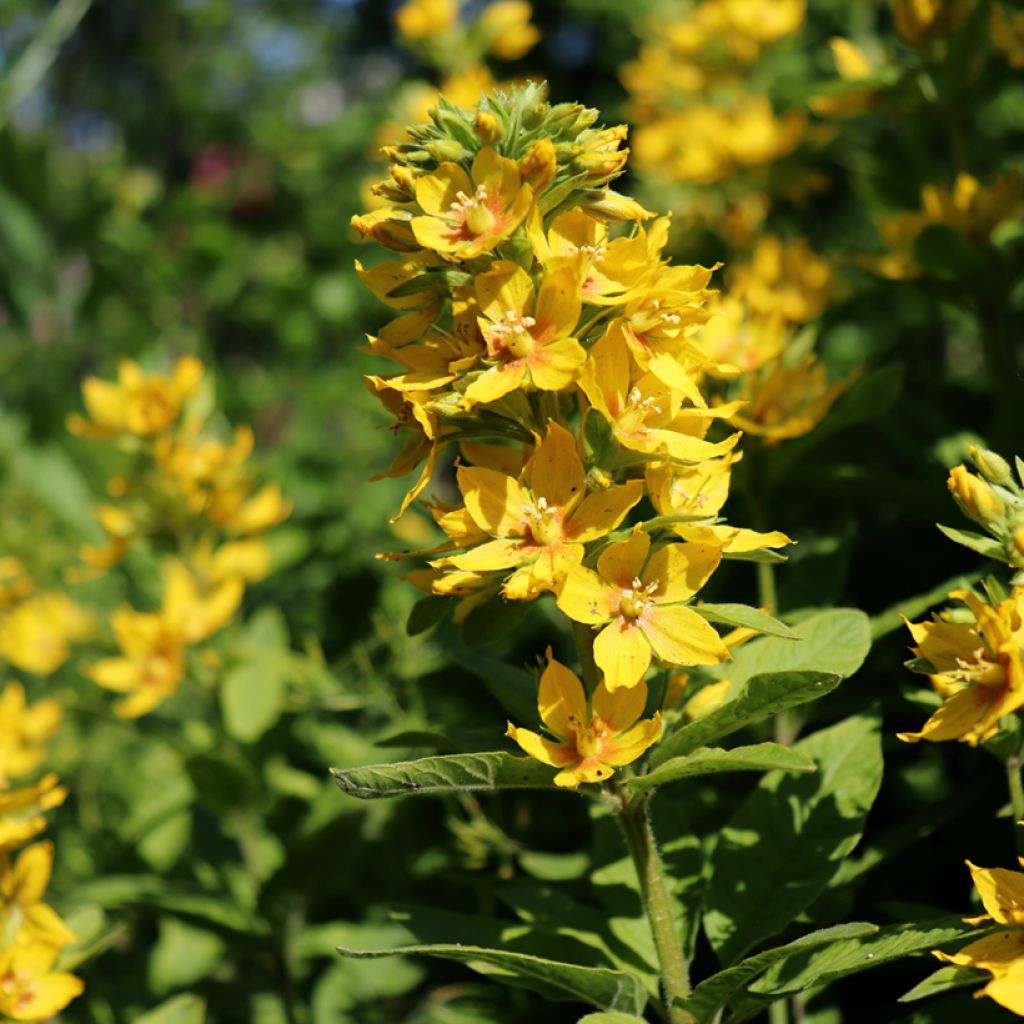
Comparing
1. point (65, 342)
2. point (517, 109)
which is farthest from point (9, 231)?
point (517, 109)

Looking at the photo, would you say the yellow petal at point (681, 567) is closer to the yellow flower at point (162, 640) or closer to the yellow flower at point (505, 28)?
the yellow flower at point (162, 640)

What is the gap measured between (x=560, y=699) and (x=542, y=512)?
0.62ft

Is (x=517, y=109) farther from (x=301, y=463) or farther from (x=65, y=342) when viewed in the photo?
(x=65, y=342)

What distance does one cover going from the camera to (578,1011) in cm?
177

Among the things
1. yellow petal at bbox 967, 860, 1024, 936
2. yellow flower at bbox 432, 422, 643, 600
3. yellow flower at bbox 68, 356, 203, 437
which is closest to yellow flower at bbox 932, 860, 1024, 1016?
yellow petal at bbox 967, 860, 1024, 936

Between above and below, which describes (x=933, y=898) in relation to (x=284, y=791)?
below

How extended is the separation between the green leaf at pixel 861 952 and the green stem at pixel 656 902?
0.27 ft

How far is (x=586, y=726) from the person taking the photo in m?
1.19

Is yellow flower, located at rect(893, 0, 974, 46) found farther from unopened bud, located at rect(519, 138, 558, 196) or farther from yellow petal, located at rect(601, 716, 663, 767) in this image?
yellow petal, located at rect(601, 716, 663, 767)

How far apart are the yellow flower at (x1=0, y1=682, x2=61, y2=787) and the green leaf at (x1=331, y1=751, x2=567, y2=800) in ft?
2.44

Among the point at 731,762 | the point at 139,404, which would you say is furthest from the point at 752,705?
the point at 139,404

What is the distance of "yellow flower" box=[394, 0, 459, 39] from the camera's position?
353cm

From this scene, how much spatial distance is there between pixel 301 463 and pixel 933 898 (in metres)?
2.55

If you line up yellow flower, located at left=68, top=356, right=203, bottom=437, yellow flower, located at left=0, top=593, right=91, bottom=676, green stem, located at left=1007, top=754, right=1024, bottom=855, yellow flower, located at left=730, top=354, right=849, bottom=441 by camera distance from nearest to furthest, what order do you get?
green stem, located at left=1007, top=754, right=1024, bottom=855, yellow flower, located at left=730, top=354, right=849, bottom=441, yellow flower, located at left=68, top=356, right=203, bottom=437, yellow flower, located at left=0, top=593, right=91, bottom=676
